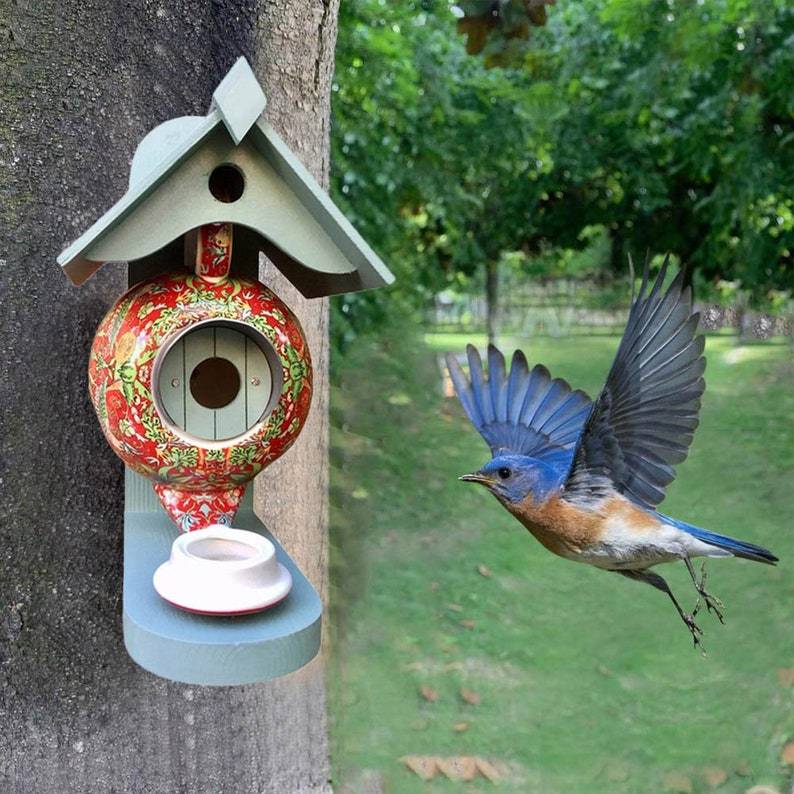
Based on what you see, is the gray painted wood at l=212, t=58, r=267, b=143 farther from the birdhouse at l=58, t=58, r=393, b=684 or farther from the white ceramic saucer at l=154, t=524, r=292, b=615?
the white ceramic saucer at l=154, t=524, r=292, b=615

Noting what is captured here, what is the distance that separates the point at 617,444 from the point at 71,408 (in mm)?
797

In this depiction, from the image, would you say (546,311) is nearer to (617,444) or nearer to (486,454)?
(486,454)

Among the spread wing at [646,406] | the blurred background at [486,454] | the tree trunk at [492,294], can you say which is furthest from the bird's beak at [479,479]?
the tree trunk at [492,294]

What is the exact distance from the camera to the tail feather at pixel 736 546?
1.26m

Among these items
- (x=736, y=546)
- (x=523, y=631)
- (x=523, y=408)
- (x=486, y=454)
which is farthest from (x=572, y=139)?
(x=736, y=546)

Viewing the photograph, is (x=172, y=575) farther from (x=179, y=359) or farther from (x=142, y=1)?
(x=142, y=1)

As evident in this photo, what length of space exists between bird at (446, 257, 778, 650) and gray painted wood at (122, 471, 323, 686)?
35 cm

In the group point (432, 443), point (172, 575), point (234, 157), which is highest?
point (234, 157)

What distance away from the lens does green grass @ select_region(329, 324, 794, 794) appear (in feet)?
11.6

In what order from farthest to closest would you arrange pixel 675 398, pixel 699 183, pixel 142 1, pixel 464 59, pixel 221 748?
pixel 699 183, pixel 464 59, pixel 221 748, pixel 142 1, pixel 675 398

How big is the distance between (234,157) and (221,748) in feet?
3.18

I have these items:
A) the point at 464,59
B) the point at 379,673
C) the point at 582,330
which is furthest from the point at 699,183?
the point at 379,673

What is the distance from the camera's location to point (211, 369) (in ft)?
4.42

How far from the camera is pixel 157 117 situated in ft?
5.12
